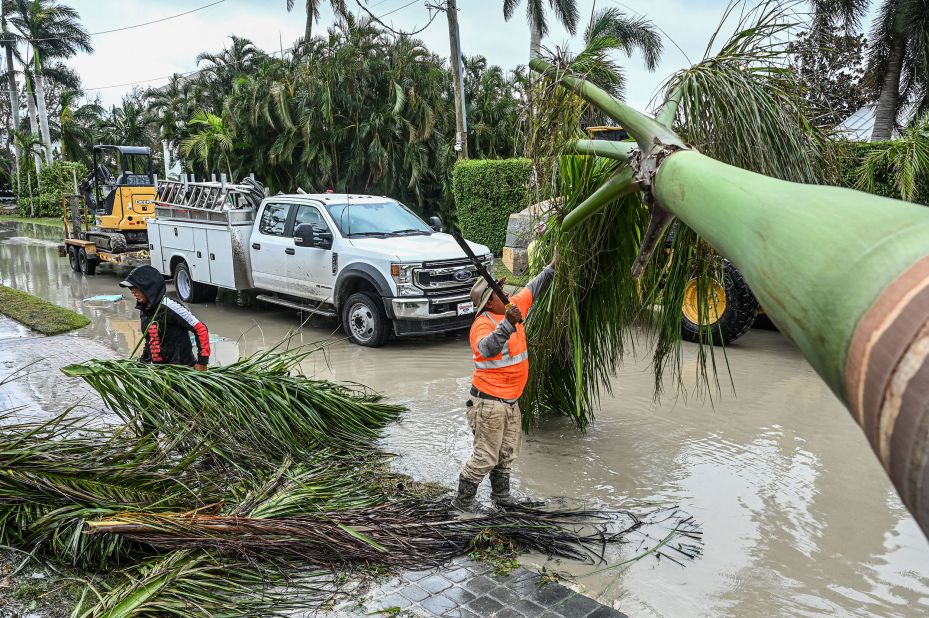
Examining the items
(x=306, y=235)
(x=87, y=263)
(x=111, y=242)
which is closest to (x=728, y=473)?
(x=306, y=235)

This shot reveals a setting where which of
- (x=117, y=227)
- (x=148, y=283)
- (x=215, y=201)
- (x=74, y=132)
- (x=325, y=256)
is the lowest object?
(x=325, y=256)

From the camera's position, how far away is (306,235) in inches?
434

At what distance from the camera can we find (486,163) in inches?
709

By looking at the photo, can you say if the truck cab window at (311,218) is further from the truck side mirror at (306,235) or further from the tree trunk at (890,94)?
the tree trunk at (890,94)

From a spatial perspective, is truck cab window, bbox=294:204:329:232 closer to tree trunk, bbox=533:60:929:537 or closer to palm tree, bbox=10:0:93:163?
tree trunk, bbox=533:60:929:537

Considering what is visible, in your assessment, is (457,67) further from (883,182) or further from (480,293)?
(480,293)

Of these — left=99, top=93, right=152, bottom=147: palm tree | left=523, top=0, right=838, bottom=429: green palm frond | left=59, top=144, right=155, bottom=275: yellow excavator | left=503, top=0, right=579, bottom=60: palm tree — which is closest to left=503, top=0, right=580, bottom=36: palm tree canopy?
left=503, top=0, right=579, bottom=60: palm tree

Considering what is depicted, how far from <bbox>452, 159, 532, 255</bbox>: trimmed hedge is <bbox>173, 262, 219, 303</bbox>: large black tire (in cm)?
678

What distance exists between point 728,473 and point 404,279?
528 cm

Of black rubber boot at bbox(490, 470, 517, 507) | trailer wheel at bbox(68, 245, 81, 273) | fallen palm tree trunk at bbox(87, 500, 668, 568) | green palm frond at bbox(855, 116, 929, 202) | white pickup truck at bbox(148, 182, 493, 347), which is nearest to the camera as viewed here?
fallen palm tree trunk at bbox(87, 500, 668, 568)

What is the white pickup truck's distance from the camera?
10.2m

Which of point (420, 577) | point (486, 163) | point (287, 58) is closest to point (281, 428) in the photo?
point (420, 577)

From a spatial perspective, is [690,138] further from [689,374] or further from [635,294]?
[689,374]

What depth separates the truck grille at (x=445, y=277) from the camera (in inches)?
399
